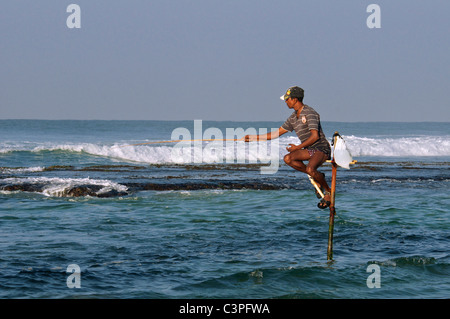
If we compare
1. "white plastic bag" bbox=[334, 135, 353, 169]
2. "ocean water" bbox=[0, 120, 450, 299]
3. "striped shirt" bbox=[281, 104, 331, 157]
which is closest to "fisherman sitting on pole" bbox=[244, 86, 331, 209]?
"striped shirt" bbox=[281, 104, 331, 157]

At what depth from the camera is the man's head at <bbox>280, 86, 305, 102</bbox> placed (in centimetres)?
1014

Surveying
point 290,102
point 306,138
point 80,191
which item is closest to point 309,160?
point 306,138

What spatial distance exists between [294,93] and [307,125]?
1.87 feet

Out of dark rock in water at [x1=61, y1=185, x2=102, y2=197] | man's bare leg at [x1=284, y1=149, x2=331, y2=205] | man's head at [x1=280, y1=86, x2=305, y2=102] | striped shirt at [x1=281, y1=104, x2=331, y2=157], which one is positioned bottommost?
dark rock in water at [x1=61, y1=185, x2=102, y2=197]

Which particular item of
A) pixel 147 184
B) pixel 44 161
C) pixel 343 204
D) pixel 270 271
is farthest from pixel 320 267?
pixel 44 161

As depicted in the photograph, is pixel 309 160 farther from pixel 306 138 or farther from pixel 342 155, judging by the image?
pixel 342 155

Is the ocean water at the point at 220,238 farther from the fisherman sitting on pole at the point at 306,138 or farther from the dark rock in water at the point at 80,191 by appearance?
the fisherman sitting on pole at the point at 306,138

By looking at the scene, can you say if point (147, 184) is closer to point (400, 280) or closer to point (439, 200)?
point (439, 200)

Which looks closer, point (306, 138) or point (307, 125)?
point (307, 125)

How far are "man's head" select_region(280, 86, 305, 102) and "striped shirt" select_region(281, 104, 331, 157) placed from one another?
7.6 inches

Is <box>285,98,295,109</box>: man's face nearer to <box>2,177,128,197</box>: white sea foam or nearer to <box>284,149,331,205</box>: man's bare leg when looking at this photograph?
<box>284,149,331,205</box>: man's bare leg

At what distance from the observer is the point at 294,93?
33.3 feet

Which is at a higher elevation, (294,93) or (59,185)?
(294,93)

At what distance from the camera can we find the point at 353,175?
87.5 feet
